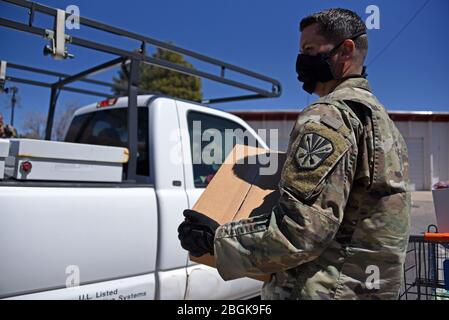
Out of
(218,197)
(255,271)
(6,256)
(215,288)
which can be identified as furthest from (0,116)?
(255,271)

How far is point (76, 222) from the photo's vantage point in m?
2.23

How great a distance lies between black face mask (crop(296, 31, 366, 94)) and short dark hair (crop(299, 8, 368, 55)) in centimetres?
2

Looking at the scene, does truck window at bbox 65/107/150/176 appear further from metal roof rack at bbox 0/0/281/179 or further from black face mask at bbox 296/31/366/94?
black face mask at bbox 296/31/366/94

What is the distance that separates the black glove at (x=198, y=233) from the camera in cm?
137

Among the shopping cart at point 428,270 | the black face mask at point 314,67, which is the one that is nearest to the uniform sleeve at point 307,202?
the black face mask at point 314,67

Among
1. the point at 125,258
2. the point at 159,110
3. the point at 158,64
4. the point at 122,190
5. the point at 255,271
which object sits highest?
the point at 158,64

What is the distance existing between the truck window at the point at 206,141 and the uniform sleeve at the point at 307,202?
190cm

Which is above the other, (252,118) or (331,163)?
(252,118)

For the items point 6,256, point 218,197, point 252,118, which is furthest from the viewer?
point 252,118

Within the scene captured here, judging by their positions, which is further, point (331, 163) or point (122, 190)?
point (122, 190)

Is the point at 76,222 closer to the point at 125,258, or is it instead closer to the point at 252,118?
the point at 125,258

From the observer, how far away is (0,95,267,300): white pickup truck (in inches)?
81.0

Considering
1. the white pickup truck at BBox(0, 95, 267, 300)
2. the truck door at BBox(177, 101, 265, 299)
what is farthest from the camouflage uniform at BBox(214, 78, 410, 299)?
the truck door at BBox(177, 101, 265, 299)

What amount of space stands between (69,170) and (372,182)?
179 centimetres
